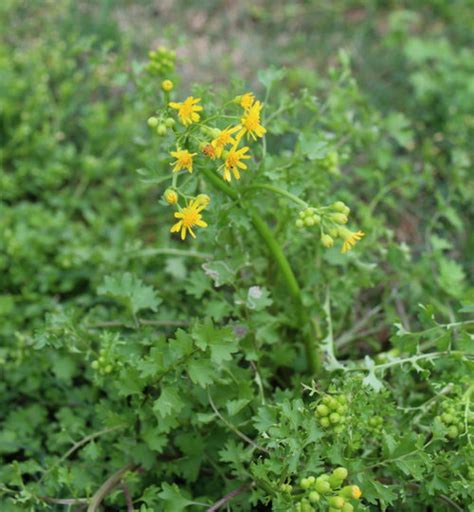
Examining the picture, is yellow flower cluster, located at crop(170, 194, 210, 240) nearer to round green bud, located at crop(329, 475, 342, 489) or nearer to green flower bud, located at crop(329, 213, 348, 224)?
green flower bud, located at crop(329, 213, 348, 224)

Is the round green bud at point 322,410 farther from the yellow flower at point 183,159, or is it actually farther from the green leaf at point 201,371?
the yellow flower at point 183,159

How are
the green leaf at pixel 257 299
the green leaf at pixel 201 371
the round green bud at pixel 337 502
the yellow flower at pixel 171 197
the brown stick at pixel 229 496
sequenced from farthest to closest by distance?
the green leaf at pixel 257 299 → the brown stick at pixel 229 496 → the green leaf at pixel 201 371 → the yellow flower at pixel 171 197 → the round green bud at pixel 337 502

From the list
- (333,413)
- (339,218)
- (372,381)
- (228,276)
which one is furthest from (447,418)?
(228,276)

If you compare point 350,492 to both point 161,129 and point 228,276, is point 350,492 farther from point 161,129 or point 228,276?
point 161,129

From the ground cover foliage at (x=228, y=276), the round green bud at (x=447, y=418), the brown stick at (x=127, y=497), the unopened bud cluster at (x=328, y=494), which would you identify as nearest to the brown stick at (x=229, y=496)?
the ground cover foliage at (x=228, y=276)

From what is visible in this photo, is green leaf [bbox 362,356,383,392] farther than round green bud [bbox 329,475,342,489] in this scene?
Yes

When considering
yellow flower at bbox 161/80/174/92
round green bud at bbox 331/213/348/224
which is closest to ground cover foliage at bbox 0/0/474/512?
round green bud at bbox 331/213/348/224

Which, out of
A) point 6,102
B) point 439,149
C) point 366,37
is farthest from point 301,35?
point 6,102
